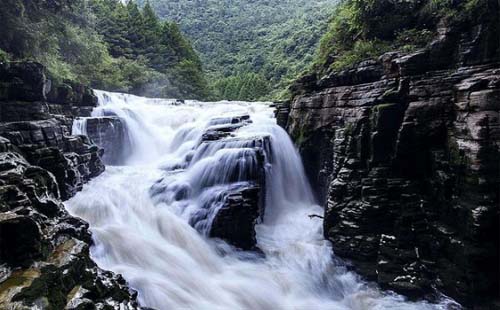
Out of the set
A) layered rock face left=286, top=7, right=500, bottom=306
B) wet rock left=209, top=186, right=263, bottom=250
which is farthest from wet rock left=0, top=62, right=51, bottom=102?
layered rock face left=286, top=7, right=500, bottom=306

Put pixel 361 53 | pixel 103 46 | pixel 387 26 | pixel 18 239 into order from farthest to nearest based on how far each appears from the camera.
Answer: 1. pixel 103 46
2. pixel 361 53
3. pixel 387 26
4. pixel 18 239

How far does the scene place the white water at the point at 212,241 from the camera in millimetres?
8117

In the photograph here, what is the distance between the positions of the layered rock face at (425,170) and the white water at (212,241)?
949mm

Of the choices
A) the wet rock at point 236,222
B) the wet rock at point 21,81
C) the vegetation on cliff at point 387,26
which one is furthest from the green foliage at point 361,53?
the wet rock at point 21,81

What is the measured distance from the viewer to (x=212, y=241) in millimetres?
10305

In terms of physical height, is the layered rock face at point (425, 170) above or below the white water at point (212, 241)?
above

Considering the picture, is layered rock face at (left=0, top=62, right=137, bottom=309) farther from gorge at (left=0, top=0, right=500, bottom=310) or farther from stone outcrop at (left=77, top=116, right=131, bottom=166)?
stone outcrop at (left=77, top=116, right=131, bottom=166)

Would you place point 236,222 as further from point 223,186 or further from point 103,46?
point 103,46

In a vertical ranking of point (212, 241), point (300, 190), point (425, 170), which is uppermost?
point (425, 170)

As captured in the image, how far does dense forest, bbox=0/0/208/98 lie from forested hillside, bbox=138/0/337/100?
25.7 ft

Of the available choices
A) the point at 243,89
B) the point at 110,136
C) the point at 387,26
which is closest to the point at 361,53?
the point at 387,26

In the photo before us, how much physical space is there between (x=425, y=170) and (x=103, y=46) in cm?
3094

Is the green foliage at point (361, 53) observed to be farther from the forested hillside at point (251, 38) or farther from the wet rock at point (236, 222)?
the forested hillside at point (251, 38)

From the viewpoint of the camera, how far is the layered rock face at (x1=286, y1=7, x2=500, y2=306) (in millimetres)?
7762
